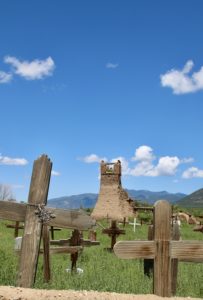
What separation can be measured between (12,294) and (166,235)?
5.75ft

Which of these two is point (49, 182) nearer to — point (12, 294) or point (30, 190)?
point (30, 190)

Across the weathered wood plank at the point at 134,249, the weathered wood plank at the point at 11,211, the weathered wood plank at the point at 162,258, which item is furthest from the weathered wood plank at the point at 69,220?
the weathered wood plank at the point at 162,258

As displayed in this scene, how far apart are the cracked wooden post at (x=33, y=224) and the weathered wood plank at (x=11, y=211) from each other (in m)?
0.07

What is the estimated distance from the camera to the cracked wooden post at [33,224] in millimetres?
5406

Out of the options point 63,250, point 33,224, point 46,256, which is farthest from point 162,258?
point 63,250

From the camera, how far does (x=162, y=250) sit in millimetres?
5246

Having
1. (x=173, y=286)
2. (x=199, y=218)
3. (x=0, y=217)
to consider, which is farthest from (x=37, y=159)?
(x=199, y=218)

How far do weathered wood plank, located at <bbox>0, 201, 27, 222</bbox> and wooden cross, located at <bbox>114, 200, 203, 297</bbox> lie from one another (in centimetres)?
124

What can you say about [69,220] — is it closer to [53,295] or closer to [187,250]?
[53,295]

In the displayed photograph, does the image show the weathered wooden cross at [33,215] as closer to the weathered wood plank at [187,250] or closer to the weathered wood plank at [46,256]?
the weathered wood plank at [187,250]

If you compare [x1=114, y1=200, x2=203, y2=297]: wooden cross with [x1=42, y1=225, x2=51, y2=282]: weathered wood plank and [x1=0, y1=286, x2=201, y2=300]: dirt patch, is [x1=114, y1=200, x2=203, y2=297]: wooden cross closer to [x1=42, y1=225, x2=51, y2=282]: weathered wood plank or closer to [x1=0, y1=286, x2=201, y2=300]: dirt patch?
[x1=0, y1=286, x2=201, y2=300]: dirt patch

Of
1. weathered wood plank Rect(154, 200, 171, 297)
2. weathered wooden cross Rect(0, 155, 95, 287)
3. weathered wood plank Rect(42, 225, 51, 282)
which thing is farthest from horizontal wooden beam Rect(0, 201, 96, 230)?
weathered wood plank Rect(42, 225, 51, 282)

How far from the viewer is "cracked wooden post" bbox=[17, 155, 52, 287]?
5406mm

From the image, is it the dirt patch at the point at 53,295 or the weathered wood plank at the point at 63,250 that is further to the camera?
the weathered wood plank at the point at 63,250
